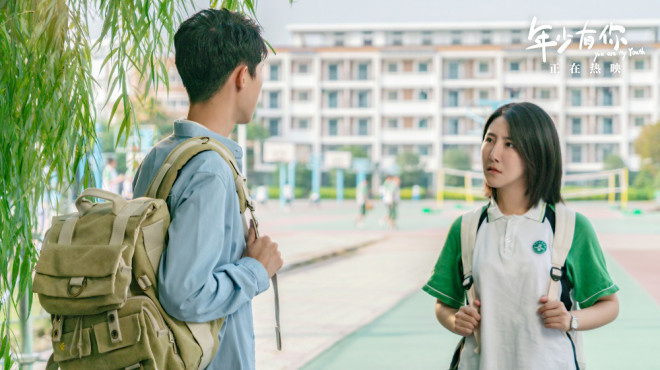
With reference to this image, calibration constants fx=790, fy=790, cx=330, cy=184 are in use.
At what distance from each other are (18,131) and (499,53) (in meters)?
45.4

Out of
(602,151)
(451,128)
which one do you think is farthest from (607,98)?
(451,128)

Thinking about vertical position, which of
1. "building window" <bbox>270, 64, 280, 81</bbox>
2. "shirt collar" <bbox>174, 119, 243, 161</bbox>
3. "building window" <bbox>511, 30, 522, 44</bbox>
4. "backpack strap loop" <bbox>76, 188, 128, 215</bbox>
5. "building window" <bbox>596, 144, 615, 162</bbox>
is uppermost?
"building window" <bbox>511, 30, 522, 44</bbox>

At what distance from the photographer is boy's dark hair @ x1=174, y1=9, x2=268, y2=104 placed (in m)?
1.22

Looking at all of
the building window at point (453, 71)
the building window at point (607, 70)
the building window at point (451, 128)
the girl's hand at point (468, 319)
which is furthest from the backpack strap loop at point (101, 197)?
the building window at point (607, 70)

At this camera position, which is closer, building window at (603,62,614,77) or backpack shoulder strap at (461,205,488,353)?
backpack shoulder strap at (461,205,488,353)

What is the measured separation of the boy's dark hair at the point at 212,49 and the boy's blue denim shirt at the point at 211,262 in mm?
151

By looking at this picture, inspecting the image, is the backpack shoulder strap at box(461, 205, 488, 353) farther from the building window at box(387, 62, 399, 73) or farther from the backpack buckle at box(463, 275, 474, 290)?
the building window at box(387, 62, 399, 73)

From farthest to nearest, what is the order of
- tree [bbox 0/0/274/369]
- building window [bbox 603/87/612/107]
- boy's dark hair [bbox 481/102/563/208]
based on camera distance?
building window [bbox 603/87/612/107] → tree [bbox 0/0/274/369] → boy's dark hair [bbox 481/102/563/208]

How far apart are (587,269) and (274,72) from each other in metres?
46.3

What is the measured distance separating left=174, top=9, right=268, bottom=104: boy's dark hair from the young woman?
50 cm

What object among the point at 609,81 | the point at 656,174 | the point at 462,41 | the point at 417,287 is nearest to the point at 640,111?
the point at 609,81

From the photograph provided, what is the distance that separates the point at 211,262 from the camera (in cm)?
110

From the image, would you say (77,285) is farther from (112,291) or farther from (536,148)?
(536,148)

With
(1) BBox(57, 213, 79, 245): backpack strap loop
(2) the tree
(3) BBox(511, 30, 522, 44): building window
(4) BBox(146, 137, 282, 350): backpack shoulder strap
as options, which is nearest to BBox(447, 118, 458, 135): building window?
(3) BBox(511, 30, 522, 44): building window
